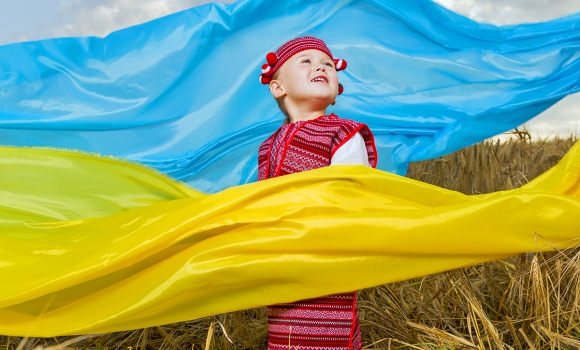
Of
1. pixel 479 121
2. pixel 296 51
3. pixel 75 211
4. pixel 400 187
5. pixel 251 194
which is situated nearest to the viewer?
pixel 251 194

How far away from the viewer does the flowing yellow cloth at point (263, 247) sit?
1.35 meters

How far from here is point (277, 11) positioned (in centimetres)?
233

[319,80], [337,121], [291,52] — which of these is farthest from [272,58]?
[337,121]

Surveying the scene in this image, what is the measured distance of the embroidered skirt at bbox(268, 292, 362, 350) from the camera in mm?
1402

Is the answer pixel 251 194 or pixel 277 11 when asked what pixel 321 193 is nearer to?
pixel 251 194

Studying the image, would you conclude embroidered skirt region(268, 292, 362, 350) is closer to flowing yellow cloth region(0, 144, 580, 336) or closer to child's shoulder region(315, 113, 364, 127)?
flowing yellow cloth region(0, 144, 580, 336)

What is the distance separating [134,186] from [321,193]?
69 cm

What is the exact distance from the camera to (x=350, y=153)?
1499mm

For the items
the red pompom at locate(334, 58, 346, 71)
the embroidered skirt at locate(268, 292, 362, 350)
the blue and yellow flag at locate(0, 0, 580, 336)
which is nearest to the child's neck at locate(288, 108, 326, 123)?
the red pompom at locate(334, 58, 346, 71)

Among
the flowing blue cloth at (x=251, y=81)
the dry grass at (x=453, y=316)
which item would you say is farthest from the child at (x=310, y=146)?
the flowing blue cloth at (x=251, y=81)

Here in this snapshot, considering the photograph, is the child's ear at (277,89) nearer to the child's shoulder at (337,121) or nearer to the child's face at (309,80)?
the child's face at (309,80)

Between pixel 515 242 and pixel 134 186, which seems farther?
pixel 134 186

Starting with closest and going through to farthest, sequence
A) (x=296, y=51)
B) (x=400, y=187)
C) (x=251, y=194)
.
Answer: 1. (x=251, y=194)
2. (x=400, y=187)
3. (x=296, y=51)

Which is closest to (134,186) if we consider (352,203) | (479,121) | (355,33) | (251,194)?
(251,194)
